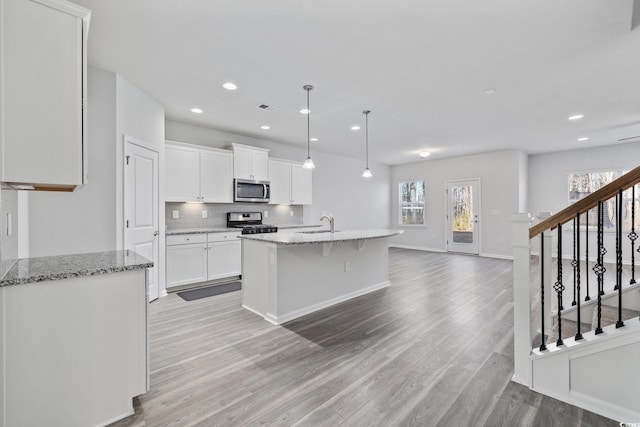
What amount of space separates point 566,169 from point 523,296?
24.3 feet

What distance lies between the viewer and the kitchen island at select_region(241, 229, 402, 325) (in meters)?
3.18

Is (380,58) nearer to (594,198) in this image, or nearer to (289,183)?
(594,198)

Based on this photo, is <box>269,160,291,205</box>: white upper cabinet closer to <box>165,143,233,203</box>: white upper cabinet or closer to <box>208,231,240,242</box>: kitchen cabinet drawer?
<box>165,143,233,203</box>: white upper cabinet

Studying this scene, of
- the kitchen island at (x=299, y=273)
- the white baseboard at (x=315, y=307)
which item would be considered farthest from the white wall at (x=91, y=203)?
the white baseboard at (x=315, y=307)

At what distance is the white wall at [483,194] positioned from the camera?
7195 mm

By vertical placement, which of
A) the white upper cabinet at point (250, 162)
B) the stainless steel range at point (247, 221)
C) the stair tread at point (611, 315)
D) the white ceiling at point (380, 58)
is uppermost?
the white ceiling at point (380, 58)

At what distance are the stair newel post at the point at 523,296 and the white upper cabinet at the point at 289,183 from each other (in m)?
4.59

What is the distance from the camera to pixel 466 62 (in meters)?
2.96

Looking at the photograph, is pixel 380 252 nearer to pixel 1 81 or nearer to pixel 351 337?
pixel 351 337

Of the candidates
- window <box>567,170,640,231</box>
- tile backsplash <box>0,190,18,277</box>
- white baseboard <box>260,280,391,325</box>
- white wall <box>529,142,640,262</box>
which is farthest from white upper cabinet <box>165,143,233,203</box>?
window <box>567,170,640,231</box>

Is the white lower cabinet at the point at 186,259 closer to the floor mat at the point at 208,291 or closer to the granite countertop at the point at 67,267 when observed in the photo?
the floor mat at the point at 208,291

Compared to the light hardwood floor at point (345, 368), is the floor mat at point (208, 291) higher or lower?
higher

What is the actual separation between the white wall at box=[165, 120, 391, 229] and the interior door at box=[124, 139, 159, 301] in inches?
51.2

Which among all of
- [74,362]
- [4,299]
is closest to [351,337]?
[74,362]
